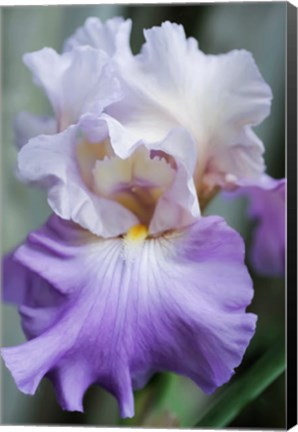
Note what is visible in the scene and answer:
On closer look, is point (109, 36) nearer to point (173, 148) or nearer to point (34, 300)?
point (173, 148)

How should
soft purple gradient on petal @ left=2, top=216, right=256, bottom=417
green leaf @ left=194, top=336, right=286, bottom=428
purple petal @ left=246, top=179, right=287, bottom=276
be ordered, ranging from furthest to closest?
purple petal @ left=246, top=179, right=287, bottom=276, green leaf @ left=194, top=336, right=286, bottom=428, soft purple gradient on petal @ left=2, top=216, right=256, bottom=417

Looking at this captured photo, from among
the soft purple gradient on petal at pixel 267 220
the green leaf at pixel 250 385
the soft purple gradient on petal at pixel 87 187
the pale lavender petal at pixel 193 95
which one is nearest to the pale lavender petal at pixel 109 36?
the pale lavender petal at pixel 193 95

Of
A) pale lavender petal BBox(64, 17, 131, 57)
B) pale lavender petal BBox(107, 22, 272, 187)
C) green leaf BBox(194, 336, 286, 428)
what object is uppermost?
pale lavender petal BBox(64, 17, 131, 57)

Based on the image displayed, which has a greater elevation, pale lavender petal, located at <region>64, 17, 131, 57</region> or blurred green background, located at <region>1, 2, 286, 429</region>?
pale lavender petal, located at <region>64, 17, 131, 57</region>

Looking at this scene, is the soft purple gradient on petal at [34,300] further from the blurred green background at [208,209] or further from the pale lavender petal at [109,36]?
the pale lavender petal at [109,36]

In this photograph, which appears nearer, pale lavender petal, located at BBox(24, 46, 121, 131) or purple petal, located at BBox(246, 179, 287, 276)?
pale lavender petal, located at BBox(24, 46, 121, 131)

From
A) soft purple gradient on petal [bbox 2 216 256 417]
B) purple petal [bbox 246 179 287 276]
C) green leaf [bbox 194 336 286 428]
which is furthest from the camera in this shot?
purple petal [bbox 246 179 287 276]

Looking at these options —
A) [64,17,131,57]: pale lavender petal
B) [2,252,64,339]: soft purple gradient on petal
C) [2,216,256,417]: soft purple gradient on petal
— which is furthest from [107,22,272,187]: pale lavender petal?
[2,252,64,339]: soft purple gradient on petal

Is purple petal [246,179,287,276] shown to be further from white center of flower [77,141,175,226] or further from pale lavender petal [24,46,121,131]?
pale lavender petal [24,46,121,131]

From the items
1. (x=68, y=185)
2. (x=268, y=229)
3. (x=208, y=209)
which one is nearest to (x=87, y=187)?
(x=68, y=185)
